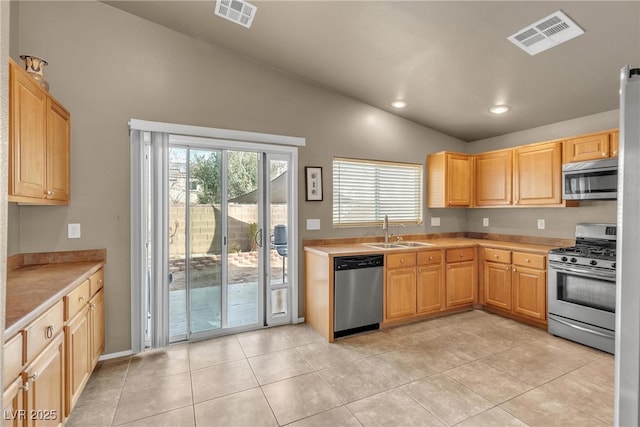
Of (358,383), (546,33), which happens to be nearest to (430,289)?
(358,383)

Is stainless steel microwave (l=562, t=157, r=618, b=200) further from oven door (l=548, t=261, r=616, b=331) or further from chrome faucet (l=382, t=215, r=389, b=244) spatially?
chrome faucet (l=382, t=215, r=389, b=244)

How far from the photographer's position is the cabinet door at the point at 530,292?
11.2ft

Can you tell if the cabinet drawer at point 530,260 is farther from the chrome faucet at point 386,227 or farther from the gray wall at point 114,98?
the gray wall at point 114,98

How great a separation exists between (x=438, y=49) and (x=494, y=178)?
2.26m

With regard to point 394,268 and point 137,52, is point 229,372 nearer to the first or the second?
point 394,268

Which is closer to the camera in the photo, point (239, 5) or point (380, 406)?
point (380, 406)

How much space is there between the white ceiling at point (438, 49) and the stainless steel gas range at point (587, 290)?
5.01 feet

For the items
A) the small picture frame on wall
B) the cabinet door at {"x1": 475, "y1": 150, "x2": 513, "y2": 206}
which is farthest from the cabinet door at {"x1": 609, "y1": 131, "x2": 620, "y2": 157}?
the small picture frame on wall

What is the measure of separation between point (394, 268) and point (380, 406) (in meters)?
1.59

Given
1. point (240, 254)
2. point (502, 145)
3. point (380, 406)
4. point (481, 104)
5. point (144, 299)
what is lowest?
point (380, 406)

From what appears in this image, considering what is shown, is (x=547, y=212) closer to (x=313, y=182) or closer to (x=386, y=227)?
(x=386, y=227)

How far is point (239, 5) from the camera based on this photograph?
2527mm

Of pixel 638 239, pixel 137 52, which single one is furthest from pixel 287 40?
pixel 638 239

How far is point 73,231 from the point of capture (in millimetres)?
2662
